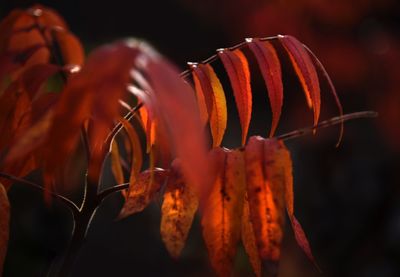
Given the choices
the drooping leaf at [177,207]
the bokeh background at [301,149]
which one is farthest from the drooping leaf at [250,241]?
the bokeh background at [301,149]

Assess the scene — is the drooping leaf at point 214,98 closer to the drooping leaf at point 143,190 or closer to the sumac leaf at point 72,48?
the drooping leaf at point 143,190

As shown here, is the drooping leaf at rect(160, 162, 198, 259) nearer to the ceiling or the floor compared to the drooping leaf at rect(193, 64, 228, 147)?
nearer to the floor

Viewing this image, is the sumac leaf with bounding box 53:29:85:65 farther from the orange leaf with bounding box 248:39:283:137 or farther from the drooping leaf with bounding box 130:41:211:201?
the drooping leaf with bounding box 130:41:211:201

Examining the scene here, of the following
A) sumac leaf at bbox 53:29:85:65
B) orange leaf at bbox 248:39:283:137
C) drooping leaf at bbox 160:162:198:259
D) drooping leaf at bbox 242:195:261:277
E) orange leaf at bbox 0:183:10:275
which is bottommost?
drooping leaf at bbox 242:195:261:277

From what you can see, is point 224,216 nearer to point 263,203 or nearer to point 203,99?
point 263,203

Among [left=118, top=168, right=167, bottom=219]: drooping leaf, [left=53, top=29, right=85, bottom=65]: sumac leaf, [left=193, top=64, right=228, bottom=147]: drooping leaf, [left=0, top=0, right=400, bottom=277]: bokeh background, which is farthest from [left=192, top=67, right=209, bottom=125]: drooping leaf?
[left=0, top=0, right=400, bottom=277]: bokeh background

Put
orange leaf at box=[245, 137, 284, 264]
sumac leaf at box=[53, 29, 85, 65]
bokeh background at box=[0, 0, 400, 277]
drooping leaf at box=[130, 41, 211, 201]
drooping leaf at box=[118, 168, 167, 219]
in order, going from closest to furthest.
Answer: drooping leaf at box=[130, 41, 211, 201]
orange leaf at box=[245, 137, 284, 264]
drooping leaf at box=[118, 168, 167, 219]
sumac leaf at box=[53, 29, 85, 65]
bokeh background at box=[0, 0, 400, 277]

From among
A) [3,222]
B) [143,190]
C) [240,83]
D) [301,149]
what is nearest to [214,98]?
[240,83]
